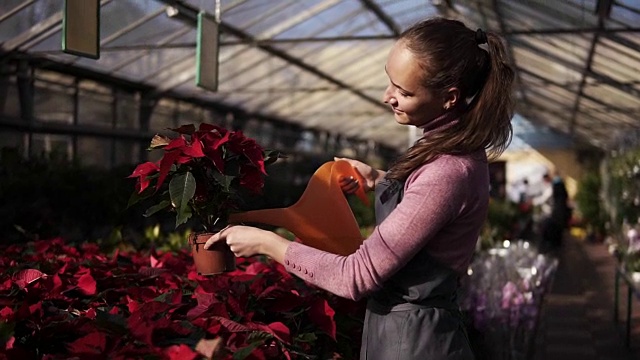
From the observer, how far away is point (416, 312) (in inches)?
58.9

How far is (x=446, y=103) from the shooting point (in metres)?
1.50

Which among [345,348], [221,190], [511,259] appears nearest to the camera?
[221,190]

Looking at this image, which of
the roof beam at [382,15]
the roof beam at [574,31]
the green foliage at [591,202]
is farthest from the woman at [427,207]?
the green foliage at [591,202]

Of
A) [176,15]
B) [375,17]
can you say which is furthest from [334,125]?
[176,15]

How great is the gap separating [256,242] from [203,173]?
336mm

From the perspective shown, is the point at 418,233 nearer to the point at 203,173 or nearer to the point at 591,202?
the point at 203,173

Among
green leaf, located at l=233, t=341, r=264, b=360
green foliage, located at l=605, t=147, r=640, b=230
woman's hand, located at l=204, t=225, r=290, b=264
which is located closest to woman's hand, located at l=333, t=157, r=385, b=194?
woman's hand, located at l=204, t=225, r=290, b=264

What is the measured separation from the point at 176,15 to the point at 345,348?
7186mm

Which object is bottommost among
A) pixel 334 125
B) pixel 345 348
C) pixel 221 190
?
pixel 334 125

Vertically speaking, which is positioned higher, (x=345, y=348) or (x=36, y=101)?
(x=345, y=348)

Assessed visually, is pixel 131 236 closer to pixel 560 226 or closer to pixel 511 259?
pixel 511 259

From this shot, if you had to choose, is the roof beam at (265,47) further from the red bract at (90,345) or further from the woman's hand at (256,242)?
the red bract at (90,345)

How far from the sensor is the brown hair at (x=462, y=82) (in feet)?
4.79

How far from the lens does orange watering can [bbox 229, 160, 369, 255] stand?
176 cm
